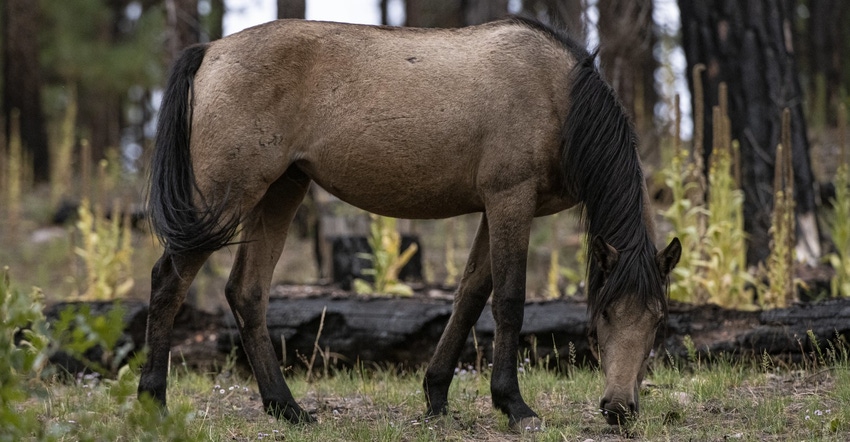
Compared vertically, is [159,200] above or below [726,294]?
above

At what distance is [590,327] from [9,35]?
13.9 meters

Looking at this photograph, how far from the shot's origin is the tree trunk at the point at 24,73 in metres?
14.9

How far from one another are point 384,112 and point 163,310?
60.2 inches

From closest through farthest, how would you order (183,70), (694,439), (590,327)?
(694,439) < (590,327) < (183,70)

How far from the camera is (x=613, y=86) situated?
18.2 feet

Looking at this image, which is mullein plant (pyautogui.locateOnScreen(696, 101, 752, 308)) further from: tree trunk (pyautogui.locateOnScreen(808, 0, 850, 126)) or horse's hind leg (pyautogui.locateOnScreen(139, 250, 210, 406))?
tree trunk (pyautogui.locateOnScreen(808, 0, 850, 126))

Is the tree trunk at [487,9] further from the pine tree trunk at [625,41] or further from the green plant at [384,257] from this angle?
the green plant at [384,257]

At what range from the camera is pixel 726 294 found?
6.15 m

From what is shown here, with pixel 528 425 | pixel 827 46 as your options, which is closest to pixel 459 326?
pixel 528 425

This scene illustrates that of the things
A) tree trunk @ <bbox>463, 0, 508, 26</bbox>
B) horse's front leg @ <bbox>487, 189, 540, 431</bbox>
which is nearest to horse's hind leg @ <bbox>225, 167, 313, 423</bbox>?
horse's front leg @ <bbox>487, 189, 540, 431</bbox>

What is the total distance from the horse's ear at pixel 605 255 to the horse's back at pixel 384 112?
505mm

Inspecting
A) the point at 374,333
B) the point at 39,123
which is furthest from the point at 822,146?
the point at 39,123

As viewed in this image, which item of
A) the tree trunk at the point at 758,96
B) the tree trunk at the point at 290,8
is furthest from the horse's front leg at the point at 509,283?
the tree trunk at the point at 290,8

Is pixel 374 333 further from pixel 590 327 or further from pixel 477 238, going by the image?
pixel 590 327
